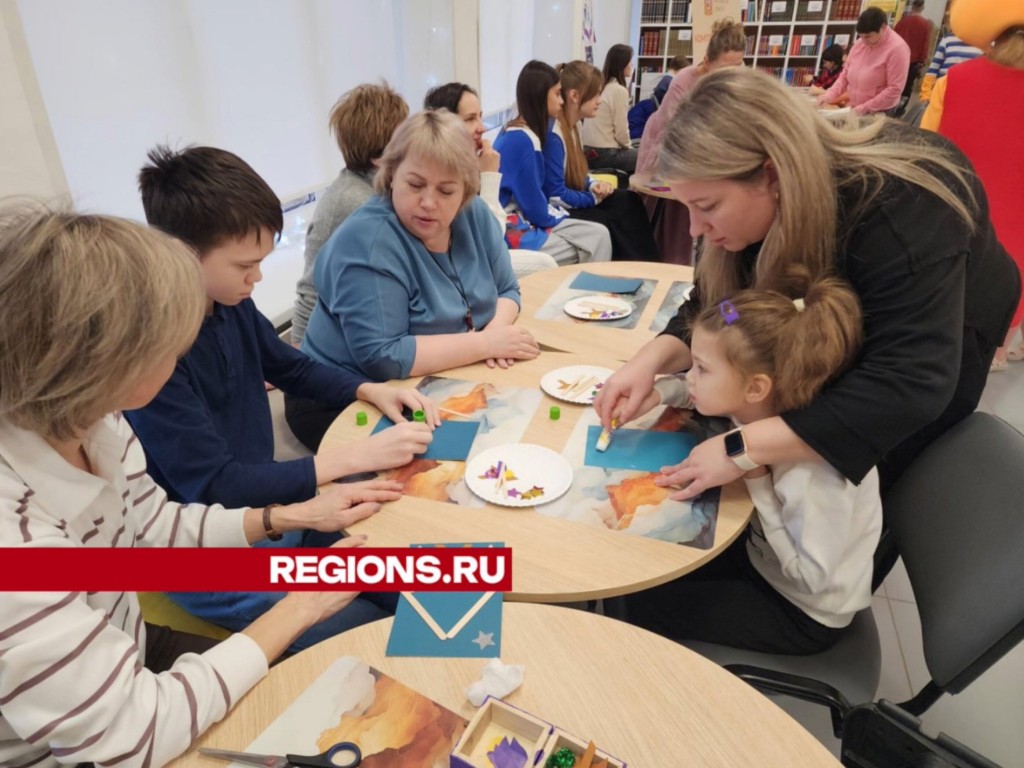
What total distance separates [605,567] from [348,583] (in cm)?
40

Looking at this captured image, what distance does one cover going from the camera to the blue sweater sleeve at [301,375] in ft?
5.19

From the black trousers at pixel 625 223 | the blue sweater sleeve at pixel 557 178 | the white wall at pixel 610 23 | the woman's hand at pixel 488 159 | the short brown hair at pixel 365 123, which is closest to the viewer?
the short brown hair at pixel 365 123

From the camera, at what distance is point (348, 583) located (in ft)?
3.35

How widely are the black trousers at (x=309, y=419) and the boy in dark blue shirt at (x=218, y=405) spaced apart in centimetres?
44

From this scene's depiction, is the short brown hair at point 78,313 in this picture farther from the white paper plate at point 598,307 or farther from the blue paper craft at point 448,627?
the white paper plate at point 598,307

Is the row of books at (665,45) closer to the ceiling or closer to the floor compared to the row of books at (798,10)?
closer to the floor

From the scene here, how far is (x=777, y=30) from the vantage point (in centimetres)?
771

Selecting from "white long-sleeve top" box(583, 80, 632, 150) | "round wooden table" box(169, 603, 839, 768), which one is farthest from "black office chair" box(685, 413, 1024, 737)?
"white long-sleeve top" box(583, 80, 632, 150)

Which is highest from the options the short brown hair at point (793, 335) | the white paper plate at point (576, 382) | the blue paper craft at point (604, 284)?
the short brown hair at point (793, 335)

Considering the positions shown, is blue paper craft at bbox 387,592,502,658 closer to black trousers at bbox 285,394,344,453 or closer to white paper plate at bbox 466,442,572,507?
white paper plate at bbox 466,442,572,507

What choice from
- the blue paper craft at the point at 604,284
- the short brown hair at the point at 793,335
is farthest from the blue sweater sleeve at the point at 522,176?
the short brown hair at the point at 793,335

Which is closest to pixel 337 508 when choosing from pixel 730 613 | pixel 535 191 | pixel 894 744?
pixel 730 613

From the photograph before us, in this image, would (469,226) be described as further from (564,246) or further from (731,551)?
(564,246)

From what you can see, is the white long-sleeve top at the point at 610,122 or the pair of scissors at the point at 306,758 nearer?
the pair of scissors at the point at 306,758
